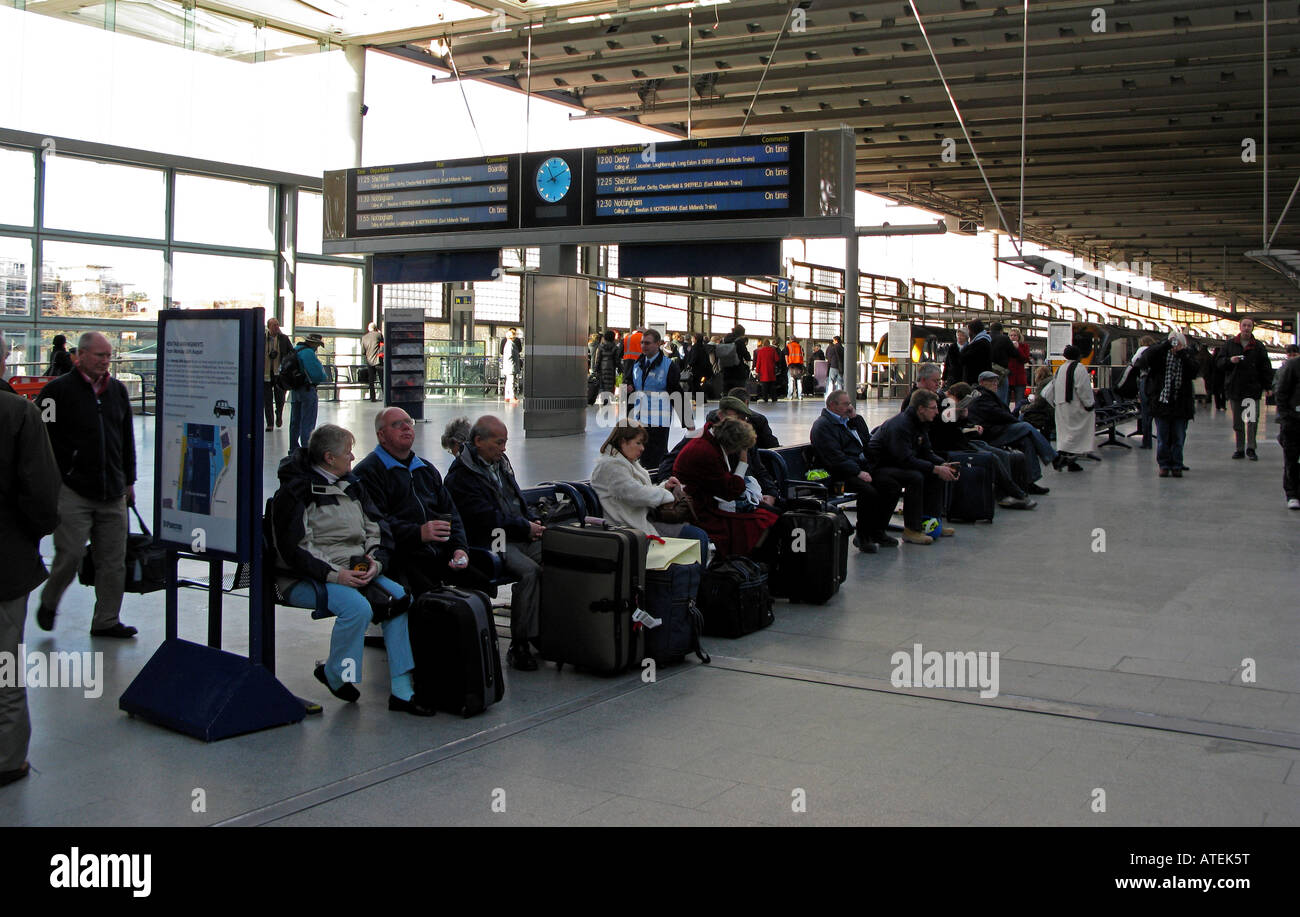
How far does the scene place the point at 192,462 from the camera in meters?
5.09

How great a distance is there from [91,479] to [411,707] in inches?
92.2

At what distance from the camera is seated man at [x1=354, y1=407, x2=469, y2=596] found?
554 centimetres

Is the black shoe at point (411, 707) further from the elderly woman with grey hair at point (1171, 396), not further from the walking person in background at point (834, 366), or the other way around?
the walking person in background at point (834, 366)

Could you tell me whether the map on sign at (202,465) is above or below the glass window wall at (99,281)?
below

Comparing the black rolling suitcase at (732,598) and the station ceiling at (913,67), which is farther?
the station ceiling at (913,67)

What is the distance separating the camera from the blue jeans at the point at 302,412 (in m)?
16.1

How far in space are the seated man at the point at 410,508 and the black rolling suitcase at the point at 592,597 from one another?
0.47 m

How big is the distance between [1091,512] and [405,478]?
329 inches

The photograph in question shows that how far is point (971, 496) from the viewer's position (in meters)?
11.2

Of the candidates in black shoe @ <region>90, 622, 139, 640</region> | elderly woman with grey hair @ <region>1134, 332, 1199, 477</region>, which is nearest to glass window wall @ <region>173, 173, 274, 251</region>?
elderly woman with grey hair @ <region>1134, 332, 1199, 477</region>

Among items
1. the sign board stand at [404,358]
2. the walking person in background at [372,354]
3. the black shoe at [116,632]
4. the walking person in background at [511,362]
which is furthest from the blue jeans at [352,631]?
the walking person in background at [511,362]

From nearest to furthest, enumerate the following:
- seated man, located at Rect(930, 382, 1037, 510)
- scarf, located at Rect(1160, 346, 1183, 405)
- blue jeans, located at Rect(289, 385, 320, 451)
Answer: seated man, located at Rect(930, 382, 1037, 510) → scarf, located at Rect(1160, 346, 1183, 405) → blue jeans, located at Rect(289, 385, 320, 451)

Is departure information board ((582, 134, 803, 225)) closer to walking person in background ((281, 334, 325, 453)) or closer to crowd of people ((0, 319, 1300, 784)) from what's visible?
walking person in background ((281, 334, 325, 453))
